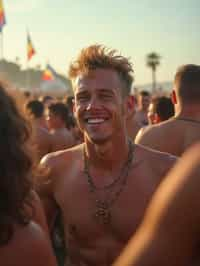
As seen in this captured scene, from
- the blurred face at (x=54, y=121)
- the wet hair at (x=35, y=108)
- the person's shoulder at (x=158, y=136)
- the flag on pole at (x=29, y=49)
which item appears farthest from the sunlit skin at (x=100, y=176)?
the flag on pole at (x=29, y=49)

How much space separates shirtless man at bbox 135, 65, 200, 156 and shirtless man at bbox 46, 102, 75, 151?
2468 millimetres

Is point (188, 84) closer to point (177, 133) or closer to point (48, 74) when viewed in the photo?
point (177, 133)

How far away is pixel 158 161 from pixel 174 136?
2.99 ft

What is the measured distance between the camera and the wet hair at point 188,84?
4.13m

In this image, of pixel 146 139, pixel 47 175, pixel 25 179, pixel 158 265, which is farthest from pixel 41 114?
pixel 158 265

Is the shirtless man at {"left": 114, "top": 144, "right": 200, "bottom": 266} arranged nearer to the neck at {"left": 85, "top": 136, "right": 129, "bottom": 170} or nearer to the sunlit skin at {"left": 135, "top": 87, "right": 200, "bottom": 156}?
the neck at {"left": 85, "top": 136, "right": 129, "bottom": 170}

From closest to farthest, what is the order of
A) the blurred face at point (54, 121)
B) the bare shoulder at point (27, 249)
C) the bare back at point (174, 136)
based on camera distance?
the bare shoulder at point (27, 249), the bare back at point (174, 136), the blurred face at point (54, 121)

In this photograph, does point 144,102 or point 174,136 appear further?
point 144,102

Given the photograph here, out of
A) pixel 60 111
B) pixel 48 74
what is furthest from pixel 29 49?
pixel 60 111

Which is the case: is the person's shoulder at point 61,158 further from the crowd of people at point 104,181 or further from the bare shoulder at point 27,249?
the bare shoulder at point 27,249

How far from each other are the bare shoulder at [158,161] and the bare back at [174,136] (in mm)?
811

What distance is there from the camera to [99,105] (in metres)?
3.05

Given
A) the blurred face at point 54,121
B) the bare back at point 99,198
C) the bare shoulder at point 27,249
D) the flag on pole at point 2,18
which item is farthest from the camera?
the flag on pole at point 2,18

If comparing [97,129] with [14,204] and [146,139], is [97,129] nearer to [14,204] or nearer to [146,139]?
[146,139]
